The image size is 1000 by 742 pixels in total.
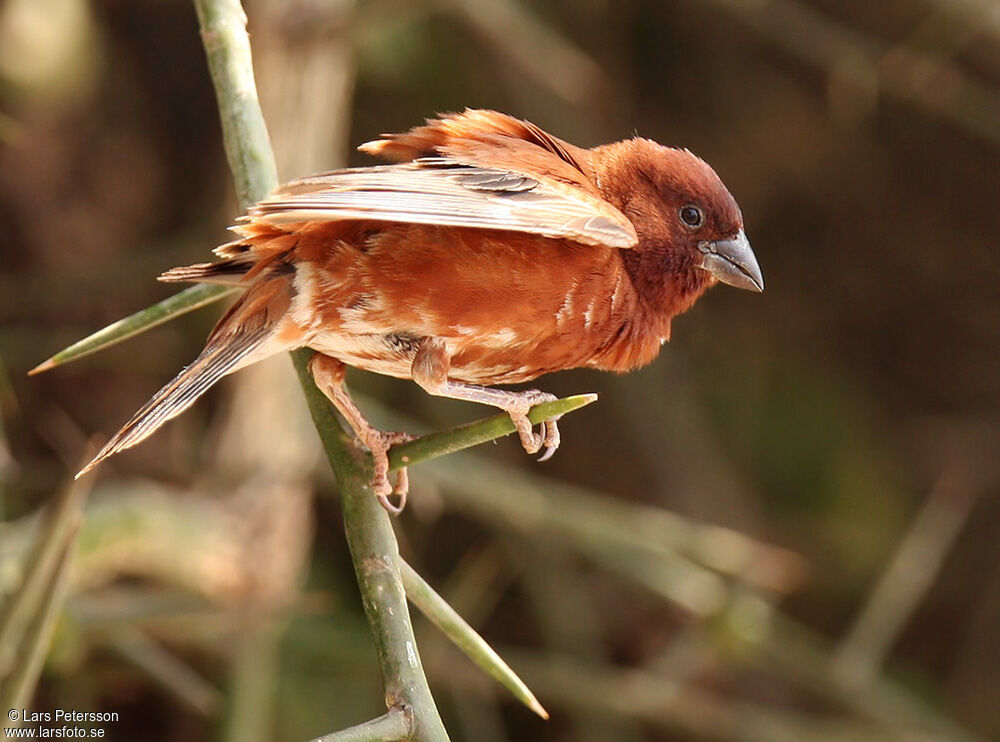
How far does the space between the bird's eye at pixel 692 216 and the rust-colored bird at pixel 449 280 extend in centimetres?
28

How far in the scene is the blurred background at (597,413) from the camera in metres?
4.29

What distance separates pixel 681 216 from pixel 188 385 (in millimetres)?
1315

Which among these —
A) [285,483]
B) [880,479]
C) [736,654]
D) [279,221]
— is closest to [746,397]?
[880,479]

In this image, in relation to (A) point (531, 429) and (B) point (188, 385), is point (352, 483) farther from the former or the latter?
(A) point (531, 429)

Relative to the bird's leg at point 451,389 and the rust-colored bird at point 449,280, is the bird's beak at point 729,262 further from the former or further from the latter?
the bird's leg at point 451,389

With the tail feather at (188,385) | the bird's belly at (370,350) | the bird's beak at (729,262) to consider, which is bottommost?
the tail feather at (188,385)

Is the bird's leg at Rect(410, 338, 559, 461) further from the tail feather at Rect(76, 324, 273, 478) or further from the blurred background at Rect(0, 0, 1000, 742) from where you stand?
the blurred background at Rect(0, 0, 1000, 742)

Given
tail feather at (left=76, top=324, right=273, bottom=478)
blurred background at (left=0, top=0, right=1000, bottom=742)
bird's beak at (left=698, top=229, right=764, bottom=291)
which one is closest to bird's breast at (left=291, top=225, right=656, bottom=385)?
tail feather at (left=76, top=324, right=273, bottom=478)

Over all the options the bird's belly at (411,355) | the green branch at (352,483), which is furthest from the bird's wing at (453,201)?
the bird's belly at (411,355)

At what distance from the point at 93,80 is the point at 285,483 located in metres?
2.46

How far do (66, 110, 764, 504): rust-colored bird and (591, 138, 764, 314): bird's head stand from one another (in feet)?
0.62

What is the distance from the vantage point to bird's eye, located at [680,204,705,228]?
10.2 ft

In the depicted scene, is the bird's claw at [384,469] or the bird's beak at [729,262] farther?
the bird's beak at [729,262]

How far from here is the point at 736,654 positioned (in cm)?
431
